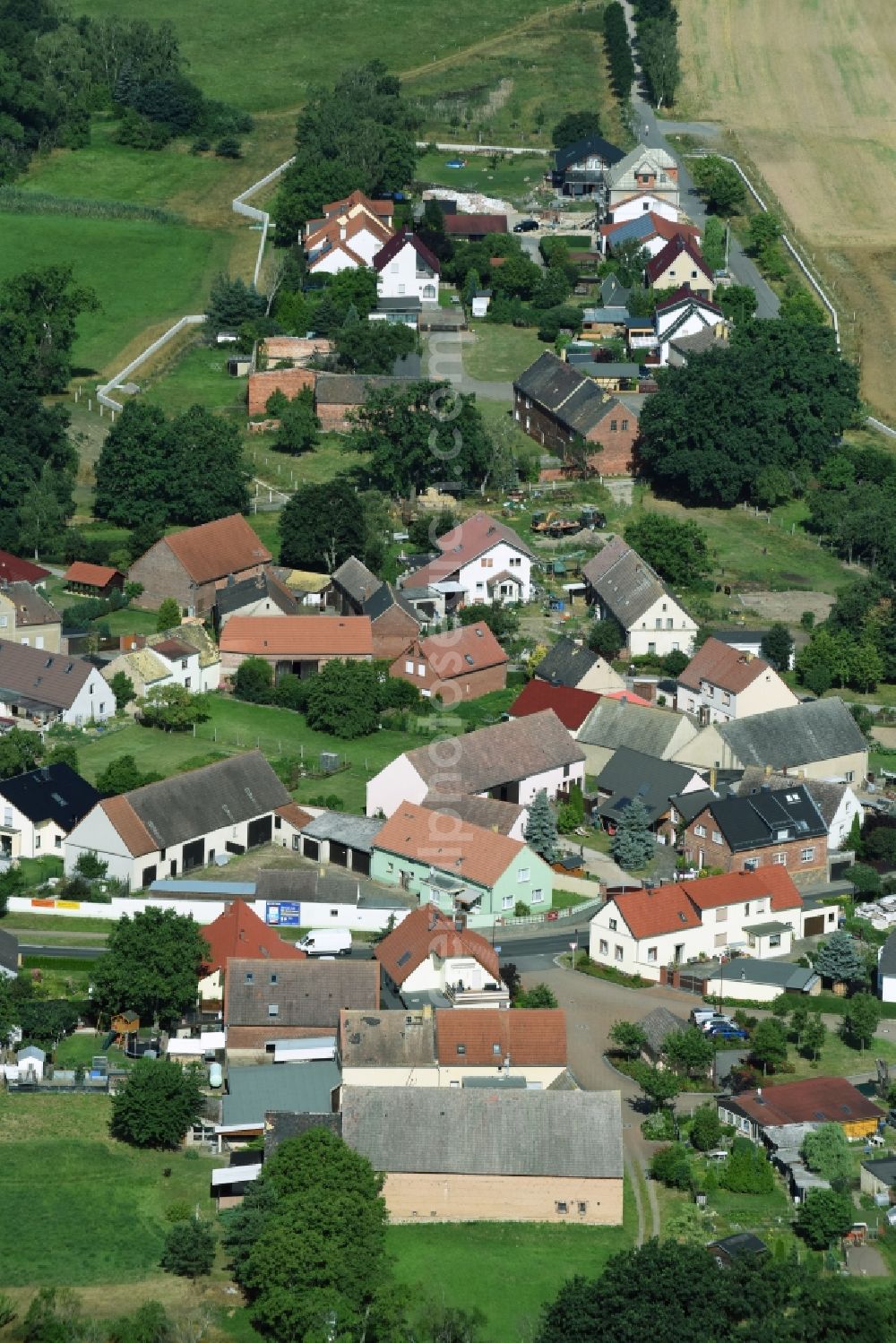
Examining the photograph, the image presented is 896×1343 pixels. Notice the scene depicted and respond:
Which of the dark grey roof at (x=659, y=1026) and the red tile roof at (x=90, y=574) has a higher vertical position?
the red tile roof at (x=90, y=574)

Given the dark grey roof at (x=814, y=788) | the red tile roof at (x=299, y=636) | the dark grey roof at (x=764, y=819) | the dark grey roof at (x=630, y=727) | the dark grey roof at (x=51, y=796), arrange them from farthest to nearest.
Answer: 1. the red tile roof at (x=299, y=636)
2. the dark grey roof at (x=630, y=727)
3. the dark grey roof at (x=814, y=788)
4. the dark grey roof at (x=764, y=819)
5. the dark grey roof at (x=51, y=796)

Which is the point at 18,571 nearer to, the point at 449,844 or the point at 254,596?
the point at 254,596

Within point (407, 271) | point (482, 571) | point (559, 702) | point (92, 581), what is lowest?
point (559, 702)

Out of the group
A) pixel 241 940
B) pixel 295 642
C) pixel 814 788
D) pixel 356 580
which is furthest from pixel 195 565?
pixel 241 940

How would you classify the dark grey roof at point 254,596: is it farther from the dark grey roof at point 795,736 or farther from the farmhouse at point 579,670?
the dark grey roof at point 795,736

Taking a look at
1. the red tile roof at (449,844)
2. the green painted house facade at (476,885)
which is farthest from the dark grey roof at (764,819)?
the red tile roof at (449,844)

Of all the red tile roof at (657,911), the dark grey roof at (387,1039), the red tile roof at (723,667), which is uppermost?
the red tile roof at (723,667)
